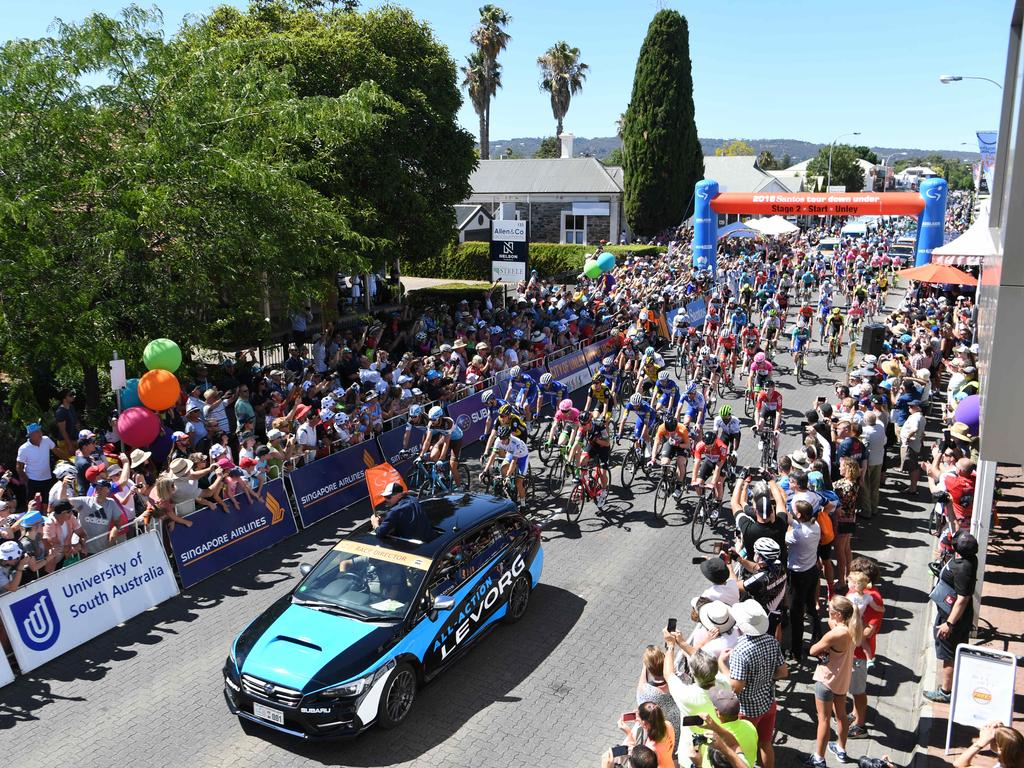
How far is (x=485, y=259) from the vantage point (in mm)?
45000

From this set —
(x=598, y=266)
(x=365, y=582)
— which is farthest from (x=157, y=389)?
(x=598, y=266)

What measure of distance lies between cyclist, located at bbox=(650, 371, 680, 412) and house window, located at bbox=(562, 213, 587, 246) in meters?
38.6

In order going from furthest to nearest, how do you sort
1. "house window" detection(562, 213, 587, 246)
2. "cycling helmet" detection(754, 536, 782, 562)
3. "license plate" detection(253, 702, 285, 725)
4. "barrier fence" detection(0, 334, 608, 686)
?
"house window" detection(562, 213, 587, 246) → "barrier fence" detection(0, 334, 608, 686) → "cycling helmet" detection(754, 536, 782, 562) → "license plate" detection(253, 702, 285, 725)

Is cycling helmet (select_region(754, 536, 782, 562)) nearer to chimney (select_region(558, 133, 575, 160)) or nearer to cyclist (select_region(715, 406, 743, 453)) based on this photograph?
cyclist (select_region(715, 406, 743, 453))

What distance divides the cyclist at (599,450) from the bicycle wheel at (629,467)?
113cm

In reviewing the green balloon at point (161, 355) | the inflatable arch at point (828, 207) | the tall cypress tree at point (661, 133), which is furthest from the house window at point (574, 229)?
the green balloon at point (161, 355)

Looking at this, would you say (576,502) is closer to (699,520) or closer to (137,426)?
(699,520)

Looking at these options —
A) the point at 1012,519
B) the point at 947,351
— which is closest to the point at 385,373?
the point at 1012,519

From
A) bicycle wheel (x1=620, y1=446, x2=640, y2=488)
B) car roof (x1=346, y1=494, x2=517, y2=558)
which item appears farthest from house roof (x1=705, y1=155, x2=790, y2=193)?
car roof (x1=346, y1=494, x2=517, y2=558)

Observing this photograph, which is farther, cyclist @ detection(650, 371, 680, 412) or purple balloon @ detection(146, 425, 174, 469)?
cyclist @ detection(650, 371, 680, 412)

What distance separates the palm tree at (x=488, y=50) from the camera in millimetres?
71188

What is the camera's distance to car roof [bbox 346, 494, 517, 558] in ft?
29.1

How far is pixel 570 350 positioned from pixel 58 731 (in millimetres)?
16100

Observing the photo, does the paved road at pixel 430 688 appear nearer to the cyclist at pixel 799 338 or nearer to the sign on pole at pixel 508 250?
the cyclist at pixel 799 338
